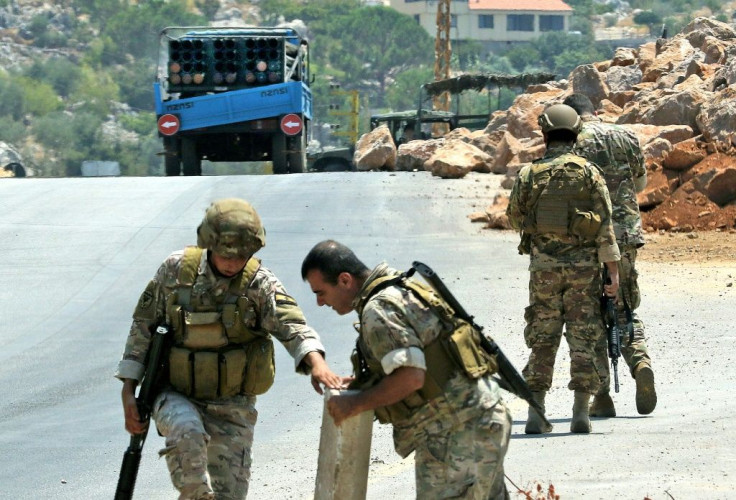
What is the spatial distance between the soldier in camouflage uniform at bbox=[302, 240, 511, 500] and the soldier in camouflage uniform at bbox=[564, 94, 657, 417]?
10.0 feet

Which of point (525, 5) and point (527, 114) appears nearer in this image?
point (527, 114)

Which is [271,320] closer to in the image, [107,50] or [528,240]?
[528,240]

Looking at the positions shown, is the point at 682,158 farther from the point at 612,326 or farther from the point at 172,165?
the point at 172,165

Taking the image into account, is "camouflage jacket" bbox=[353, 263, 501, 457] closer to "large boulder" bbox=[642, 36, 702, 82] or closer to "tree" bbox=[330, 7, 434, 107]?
"large boulder" bbox=[642, 36, 702, 82]

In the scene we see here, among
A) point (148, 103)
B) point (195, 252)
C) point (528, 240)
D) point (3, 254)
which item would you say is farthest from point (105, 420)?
point (148, 103)

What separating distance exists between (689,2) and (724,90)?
184162 mm

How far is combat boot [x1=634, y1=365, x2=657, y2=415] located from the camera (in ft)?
23.6

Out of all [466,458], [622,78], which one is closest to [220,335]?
[466,458]

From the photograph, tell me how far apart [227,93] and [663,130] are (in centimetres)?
904

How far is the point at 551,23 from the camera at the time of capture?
188500 millimetres

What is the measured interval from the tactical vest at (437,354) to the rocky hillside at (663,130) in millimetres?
11471

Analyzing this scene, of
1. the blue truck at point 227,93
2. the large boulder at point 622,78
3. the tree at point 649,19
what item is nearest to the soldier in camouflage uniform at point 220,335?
the blue truck at point 227,93

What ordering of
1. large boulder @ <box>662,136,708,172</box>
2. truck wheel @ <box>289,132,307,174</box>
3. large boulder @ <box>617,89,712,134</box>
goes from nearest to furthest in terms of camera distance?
large boulder @ <box>662,136,708,172</box> < large boulder @ <box>617,89,712,134</box> < truck wheel @ <box>289,132,307,174</box>

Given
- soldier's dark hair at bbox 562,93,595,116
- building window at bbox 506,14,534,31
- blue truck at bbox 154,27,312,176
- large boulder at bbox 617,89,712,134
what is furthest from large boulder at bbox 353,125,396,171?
building window at bbox 506,14,534,31
